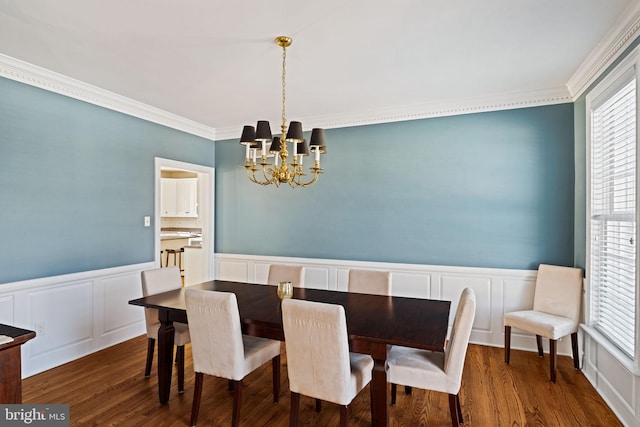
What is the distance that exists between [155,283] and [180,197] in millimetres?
5025

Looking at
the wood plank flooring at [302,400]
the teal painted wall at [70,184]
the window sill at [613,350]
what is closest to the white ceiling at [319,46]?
the teal painted wall at [70,184]

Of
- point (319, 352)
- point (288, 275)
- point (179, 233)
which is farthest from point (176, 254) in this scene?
point (319, 352)

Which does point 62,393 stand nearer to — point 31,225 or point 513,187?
point 31,225

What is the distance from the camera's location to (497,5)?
7.07 feet

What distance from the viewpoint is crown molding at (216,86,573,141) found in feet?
11.8

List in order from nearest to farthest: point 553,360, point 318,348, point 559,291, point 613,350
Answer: point 318,348
point 613,350
point 553,360
point 559,291

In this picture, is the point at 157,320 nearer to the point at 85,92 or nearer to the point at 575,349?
the point at 85,92

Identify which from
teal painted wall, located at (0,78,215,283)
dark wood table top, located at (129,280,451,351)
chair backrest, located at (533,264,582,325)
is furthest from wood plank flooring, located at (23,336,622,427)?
teal painted wall, located at (0,78,215,283)

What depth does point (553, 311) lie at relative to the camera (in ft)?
11.1

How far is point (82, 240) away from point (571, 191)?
485 centimetres

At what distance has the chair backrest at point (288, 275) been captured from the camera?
3.46m

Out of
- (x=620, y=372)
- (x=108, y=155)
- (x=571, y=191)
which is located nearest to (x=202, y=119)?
(x=108, y=155)

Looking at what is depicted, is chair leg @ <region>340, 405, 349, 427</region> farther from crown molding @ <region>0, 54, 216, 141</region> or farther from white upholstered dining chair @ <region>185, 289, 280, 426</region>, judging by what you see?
crown molding @ <region>0, 54, 216, 141</region>

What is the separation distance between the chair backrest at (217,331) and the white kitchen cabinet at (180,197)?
5.82 meters
